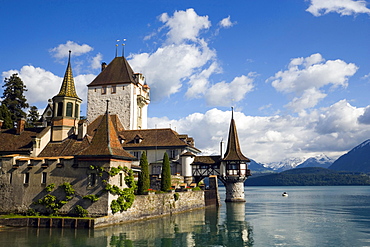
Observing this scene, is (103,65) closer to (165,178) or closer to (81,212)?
(165,178)

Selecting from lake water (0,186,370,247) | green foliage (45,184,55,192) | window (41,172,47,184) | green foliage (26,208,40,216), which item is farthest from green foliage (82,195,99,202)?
green foliage (26,208,40,216)

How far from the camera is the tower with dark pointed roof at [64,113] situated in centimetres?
4178

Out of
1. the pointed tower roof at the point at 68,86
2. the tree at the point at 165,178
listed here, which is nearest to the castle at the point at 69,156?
the pointed tower roof at the point at 68,86

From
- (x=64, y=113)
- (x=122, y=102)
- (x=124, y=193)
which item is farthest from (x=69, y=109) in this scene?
(x=122, y=102)

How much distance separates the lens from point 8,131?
47.6 m

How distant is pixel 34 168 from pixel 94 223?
916 centimetres

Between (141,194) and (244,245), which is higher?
Answer: (141,194)

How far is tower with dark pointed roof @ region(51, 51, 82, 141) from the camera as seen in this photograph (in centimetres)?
4178

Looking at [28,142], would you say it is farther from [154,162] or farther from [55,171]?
[154,162]

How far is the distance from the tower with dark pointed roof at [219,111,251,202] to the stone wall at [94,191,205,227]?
11.1m

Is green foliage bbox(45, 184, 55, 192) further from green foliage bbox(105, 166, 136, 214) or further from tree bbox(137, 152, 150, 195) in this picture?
tree bbox(137, 152, 150, 195)

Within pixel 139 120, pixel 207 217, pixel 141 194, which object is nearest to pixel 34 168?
pixel 141 194

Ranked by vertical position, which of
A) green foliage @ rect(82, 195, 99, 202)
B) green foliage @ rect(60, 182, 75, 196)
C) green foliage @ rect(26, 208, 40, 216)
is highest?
green foliage @ rect(60, 182, 75, 196)

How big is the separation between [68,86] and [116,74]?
29301mm
